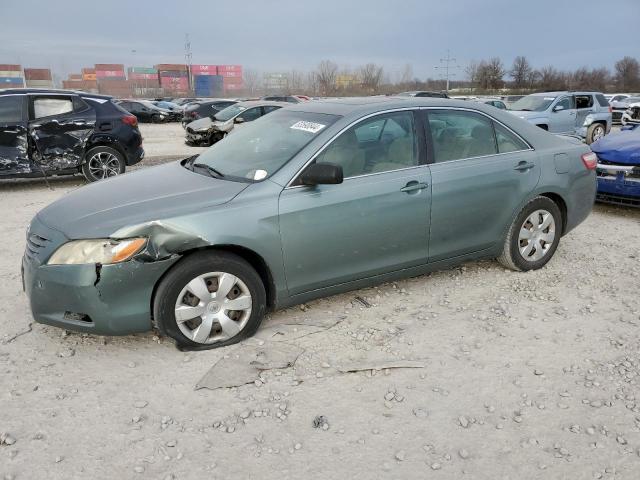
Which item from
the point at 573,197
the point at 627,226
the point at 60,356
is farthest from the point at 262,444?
the point at 627,226

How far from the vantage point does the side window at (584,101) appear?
15.2 metres

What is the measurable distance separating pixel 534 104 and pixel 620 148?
28.4 ft

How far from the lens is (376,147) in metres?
3.81

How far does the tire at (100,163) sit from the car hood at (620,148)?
7.39 meters

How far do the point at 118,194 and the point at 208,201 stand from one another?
0.73 m

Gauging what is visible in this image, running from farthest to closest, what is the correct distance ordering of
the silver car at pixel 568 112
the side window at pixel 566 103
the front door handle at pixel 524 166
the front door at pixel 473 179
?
the side window at pixel 566 103, the silver car at pixel 568 112, the front door handle at pixel 524 166, the front door at pixel 473 179

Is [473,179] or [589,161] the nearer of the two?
[473,179]

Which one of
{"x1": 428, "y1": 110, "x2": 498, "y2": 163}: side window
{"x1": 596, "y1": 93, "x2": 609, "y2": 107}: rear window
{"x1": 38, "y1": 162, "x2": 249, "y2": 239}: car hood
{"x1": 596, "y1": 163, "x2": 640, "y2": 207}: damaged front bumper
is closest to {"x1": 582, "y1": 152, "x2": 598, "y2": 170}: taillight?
{"x1": 428, "y1": 110, "x2": 498, "y2": 163}: side window

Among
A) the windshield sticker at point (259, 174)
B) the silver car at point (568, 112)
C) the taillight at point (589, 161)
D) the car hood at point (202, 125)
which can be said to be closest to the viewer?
the windshield sticker at point (259, 174)

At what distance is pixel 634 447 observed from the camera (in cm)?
249

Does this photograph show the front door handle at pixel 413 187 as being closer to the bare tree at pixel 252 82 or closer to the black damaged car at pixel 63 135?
the black damaged car at pixel 63 135

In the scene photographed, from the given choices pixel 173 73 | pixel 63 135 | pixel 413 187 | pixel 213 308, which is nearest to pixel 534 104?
pixel 63 135

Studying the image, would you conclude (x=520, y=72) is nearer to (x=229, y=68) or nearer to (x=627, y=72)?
(x=627, y=72)

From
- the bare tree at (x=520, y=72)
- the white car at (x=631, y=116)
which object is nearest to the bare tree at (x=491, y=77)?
the bare tree at (x=520, y=72)
